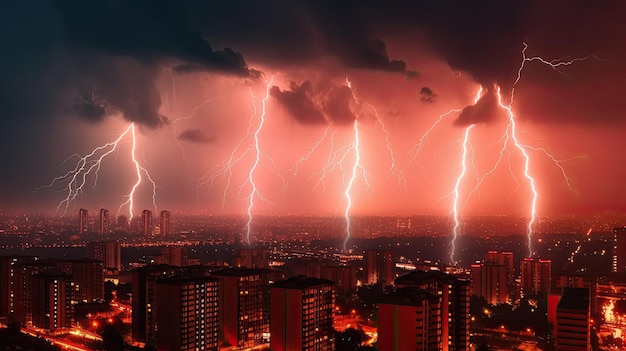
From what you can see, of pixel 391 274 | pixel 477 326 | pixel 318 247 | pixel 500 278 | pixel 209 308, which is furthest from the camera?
pixel 318 247

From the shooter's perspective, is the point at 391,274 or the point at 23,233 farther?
the point at 23,233

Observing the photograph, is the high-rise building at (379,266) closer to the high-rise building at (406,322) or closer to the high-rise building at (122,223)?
the high-rise building at (406,322)

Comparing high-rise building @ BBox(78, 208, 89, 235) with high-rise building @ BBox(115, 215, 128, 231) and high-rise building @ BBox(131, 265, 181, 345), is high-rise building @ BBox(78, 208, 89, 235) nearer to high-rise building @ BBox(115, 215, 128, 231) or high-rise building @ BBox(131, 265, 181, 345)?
high-rise building @ BBox(115, 215, 128, 231)

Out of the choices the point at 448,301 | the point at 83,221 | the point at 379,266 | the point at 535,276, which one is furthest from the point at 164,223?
the point at 448,301

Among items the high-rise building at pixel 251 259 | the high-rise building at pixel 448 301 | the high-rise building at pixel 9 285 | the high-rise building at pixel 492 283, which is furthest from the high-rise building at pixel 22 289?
the high-rise building at pixel 492 283

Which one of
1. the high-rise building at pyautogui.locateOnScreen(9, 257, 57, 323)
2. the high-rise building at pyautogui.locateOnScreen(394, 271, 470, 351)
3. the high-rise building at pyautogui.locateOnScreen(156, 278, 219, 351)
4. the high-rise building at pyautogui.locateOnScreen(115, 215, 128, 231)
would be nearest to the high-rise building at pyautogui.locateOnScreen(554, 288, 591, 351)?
the high-rise building at pyautogui.locateOnScreen(394, 271, 470, 351)

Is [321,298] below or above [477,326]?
above

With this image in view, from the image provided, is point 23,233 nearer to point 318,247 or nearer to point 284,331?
point 318,247

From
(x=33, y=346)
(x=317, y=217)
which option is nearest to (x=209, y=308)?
(x=33, y=346)
